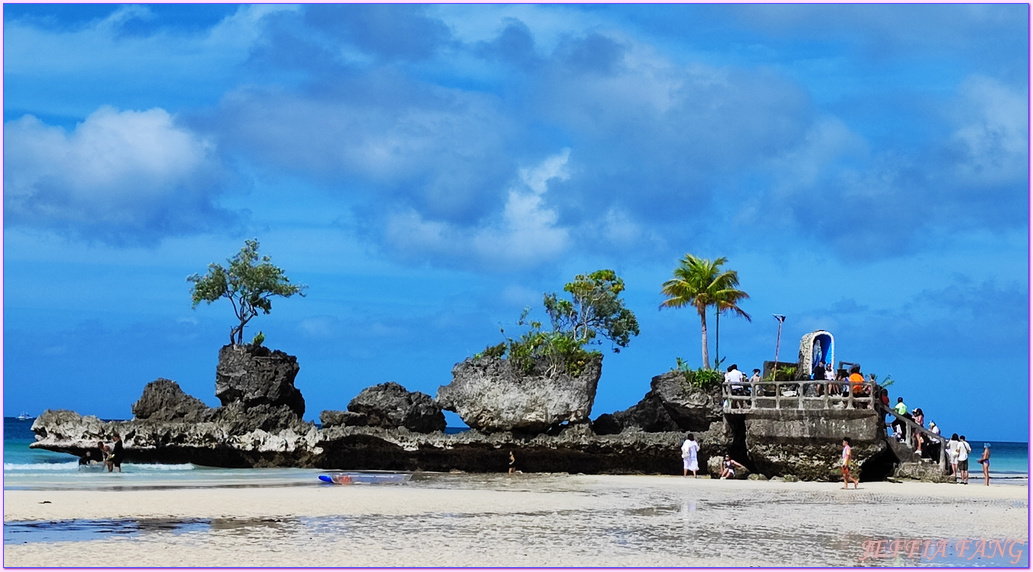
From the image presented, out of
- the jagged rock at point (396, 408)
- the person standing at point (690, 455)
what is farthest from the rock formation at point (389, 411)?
the person standing at point (690, 455)

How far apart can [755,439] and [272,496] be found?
14839 millimetres

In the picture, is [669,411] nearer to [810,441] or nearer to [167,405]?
[810,441]

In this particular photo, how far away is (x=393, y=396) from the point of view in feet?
128

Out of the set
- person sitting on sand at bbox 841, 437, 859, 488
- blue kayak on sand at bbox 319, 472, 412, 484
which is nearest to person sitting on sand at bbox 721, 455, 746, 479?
person sitting on sand at bbox 841, 437, 859, 488

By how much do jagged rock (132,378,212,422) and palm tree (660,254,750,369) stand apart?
59.0 ft

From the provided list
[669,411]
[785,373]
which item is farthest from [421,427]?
[785,373]

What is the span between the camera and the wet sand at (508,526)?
14.2 metres

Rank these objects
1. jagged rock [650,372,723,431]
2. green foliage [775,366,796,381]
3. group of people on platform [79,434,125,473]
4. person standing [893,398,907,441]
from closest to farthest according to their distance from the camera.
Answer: person standing [893,398,907,441], green foliage [775,366,796,381], group of people on platform [79,434,125,473], jagged rock [650,372,723,431]

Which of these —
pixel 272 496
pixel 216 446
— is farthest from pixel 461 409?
pixel 272 496

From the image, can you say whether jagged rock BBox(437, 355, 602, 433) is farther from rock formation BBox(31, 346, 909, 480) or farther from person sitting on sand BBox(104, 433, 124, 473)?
person sitting on sand BBox(104, 433, 124, 473)

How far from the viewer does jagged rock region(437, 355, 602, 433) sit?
3653 cm

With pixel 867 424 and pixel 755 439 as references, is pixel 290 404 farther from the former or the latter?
pixel 867 424

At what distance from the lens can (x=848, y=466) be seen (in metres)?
28.1

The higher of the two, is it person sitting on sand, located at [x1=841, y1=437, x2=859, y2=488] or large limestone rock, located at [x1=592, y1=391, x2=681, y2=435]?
large limestone rock, located at [x1=592, y1=391, x2=681, y2=435]
